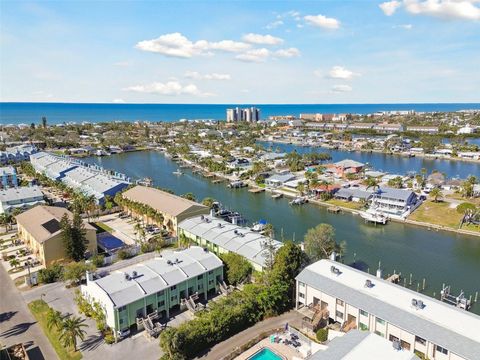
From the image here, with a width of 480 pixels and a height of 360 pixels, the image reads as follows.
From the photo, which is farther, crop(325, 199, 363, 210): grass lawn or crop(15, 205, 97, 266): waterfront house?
crop(325, 199, 363, 210): grass lawn

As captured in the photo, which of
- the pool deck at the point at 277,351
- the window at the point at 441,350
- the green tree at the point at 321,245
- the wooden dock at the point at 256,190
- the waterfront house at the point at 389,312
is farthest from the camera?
the wooden dock at the point at 256,190

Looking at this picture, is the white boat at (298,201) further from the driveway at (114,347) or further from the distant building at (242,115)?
the distant building at (242,115)

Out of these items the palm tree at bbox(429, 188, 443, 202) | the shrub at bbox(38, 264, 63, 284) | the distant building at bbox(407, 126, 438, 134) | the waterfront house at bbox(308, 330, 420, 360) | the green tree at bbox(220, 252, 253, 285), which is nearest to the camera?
the waterfront house at bbox(308, 330, 420, 360)

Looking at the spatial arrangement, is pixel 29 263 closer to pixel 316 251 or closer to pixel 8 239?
pixel 8 239

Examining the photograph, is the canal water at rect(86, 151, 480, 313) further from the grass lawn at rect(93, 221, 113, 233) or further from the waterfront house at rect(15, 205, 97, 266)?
the waterfront house at rect(15, 205, 97, 266)

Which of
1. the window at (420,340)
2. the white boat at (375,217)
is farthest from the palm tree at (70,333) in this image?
the white boat at (375,217)

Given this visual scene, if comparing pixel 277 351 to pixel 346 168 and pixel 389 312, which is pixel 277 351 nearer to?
pixel 389 312

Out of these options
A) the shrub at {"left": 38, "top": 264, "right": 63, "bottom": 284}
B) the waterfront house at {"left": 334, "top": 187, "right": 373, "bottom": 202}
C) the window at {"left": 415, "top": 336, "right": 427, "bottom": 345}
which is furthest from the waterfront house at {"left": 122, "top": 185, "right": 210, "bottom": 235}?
the window at {"left": 415, "top": 336, "right": 427, "bottom": 345}
